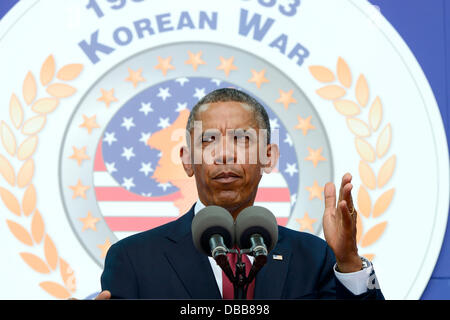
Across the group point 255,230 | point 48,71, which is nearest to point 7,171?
point 48,71

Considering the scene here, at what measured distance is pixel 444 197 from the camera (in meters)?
3.52

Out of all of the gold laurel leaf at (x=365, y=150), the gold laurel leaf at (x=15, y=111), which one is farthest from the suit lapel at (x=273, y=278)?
the gold laurel leaf at (x=15, y=111)

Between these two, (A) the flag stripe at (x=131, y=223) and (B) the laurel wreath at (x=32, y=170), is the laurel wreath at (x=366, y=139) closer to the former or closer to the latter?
(A) the flag stripe at (x=131, y=223)

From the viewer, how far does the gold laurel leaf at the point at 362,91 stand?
143 inches

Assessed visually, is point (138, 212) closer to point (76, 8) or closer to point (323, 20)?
point (76, 8)

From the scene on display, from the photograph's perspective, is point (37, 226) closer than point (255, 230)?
No

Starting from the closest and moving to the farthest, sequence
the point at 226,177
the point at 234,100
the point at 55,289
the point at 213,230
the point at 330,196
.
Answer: the point at 213,230 → the point at 330,196 → the point at 226,177 → the point at 234,100 → the point at 55,289

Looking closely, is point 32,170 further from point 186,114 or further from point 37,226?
point 186,114

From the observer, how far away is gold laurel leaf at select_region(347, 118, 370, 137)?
3617 mm

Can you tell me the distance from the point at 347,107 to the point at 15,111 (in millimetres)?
1805

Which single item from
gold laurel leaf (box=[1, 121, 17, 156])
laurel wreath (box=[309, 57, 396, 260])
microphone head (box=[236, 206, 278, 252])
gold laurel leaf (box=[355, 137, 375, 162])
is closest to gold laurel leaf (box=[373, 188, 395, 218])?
laurel wreath (box=[309, 57, 396, 260])

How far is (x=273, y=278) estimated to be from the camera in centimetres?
181
